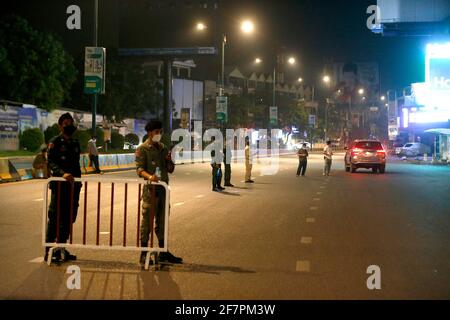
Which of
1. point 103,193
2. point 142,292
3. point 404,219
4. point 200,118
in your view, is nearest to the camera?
point 142,292

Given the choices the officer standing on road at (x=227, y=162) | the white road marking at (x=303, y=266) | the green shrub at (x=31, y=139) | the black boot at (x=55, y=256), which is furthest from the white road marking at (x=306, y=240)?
the green shrub at (x=31, y=139)

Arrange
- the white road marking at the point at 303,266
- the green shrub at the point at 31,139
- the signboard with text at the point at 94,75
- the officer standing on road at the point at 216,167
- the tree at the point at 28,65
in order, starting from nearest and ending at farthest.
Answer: the white road marking at the point at 303,266 < the officer standing on road at the point at 216,167 < the signboard with text at the point at 94,75 < the green shrub at the point at 31,139 < the tree at the point at 28,65

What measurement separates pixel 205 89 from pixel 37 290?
65.8 metres

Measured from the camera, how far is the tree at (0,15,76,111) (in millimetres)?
37219

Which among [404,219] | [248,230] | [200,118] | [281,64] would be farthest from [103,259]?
[281,64]

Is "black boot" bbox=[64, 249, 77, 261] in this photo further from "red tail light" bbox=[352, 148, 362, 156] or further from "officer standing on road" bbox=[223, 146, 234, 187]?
"red tail light" bbox=[352, 148, 362, 156]

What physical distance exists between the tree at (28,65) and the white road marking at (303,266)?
3133cm

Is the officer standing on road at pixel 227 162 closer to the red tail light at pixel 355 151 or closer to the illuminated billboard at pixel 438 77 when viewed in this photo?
the red tail light at pixel 355 151

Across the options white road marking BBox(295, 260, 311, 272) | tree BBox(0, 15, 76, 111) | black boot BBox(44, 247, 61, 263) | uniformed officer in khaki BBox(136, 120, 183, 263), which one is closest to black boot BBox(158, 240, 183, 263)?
uniformed officer in khaki BBox(136, 120, 183, 263)

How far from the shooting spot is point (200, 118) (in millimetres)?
70000

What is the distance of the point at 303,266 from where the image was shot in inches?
322

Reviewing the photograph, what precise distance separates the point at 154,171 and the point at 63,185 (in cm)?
124

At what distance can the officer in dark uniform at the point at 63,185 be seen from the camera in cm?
835

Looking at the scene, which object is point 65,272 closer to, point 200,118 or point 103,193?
point 103,193
